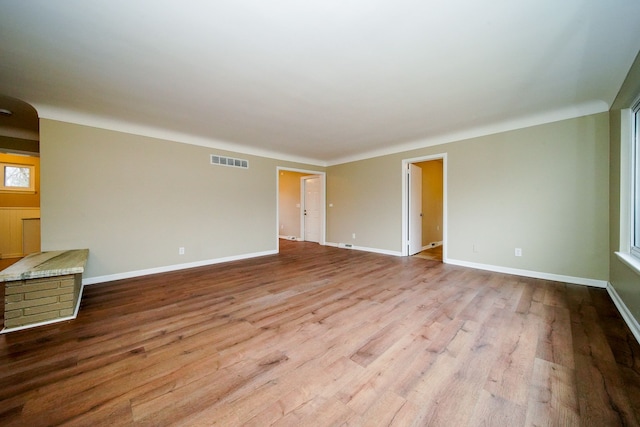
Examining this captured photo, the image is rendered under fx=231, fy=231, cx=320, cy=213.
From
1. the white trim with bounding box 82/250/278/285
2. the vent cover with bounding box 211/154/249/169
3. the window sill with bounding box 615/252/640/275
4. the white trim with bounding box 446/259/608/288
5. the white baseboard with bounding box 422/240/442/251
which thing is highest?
the vent cover with bounding box 211/154/249/169

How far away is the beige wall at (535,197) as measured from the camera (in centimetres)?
306

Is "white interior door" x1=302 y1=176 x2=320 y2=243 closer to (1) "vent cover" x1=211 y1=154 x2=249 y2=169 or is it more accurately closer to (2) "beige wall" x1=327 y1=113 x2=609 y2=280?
(1) "vent cover" x1=211 y1=154 x2=249 y2=169

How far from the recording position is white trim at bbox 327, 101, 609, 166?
3.04 m

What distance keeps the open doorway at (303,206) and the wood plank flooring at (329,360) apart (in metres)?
4.08

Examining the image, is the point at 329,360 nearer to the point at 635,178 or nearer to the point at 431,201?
the point at 635,178

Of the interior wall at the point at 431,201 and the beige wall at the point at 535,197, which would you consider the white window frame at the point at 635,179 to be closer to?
the beige wall at the point at 535,197

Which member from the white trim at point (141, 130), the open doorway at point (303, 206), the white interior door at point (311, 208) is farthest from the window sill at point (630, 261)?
the white interior door at point (311, 208)

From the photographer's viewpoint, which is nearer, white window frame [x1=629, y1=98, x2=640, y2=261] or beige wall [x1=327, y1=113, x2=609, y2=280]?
white window frame [x1=629, y1=98, x2=640, y2=261]

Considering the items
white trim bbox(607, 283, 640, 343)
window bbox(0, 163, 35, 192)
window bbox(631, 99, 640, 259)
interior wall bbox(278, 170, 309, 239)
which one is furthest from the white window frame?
window bbox(0, 163, 35, 192)

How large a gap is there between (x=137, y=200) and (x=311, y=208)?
442 cm

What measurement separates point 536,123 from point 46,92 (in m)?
6.44

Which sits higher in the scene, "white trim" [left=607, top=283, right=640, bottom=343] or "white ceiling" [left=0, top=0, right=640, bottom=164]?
"white ceiling" [left=0, top=0, right=640, bottom=164]

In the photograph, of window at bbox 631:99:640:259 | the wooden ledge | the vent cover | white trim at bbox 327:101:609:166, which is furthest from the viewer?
the vent cover

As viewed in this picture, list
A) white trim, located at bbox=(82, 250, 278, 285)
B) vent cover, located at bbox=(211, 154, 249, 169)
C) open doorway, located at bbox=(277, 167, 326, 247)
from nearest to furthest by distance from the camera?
white trim, located at bbox=(82, 250, 278, 285) < vent cover, located at bbox=(211, 154, 249, 169) < open doorway, located at bbox=(277, 167, 326, 247)
